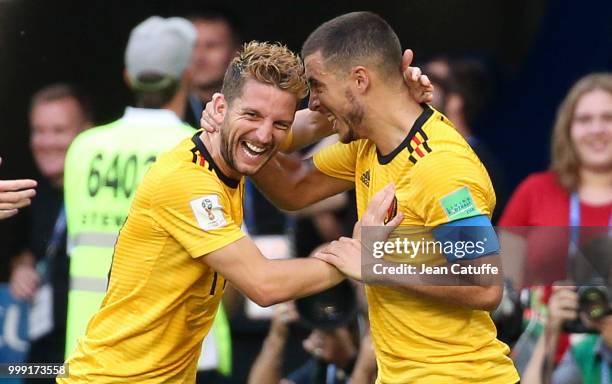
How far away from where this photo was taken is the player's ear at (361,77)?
4430mm

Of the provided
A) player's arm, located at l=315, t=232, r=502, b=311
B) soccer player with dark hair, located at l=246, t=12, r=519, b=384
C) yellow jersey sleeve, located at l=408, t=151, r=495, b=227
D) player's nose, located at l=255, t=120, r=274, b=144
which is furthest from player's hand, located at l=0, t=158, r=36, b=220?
yellow jersey sleeve, located at l=408, t=151, r=495, b=227

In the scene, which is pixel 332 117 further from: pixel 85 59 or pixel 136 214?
pixel 85 59

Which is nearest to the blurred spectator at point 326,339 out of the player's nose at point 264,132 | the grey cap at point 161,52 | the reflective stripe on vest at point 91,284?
the reflective stripe on vest at point 91,284

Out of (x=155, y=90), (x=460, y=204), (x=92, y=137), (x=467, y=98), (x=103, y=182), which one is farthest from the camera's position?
(x=467, y=98)

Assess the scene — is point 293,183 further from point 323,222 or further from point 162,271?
point 323,222

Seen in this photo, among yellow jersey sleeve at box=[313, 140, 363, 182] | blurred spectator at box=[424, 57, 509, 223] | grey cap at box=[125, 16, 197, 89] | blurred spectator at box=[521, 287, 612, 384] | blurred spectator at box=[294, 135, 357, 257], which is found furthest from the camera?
blurred spectator at box=[294, 135, 357, 257]

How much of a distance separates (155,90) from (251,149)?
160cm

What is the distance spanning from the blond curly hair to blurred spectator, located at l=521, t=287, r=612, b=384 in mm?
1790

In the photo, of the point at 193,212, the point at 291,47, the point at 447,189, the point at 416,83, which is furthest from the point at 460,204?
the point at 291,47

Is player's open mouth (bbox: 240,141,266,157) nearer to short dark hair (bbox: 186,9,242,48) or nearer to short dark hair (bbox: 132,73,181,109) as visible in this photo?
short dark hair (bbox: 132,73,181,109)

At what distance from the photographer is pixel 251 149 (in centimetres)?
436

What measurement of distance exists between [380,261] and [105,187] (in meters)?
1.76

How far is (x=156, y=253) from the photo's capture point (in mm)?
4340

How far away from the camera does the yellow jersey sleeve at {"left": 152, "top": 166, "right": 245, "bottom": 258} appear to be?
4.26 meters
